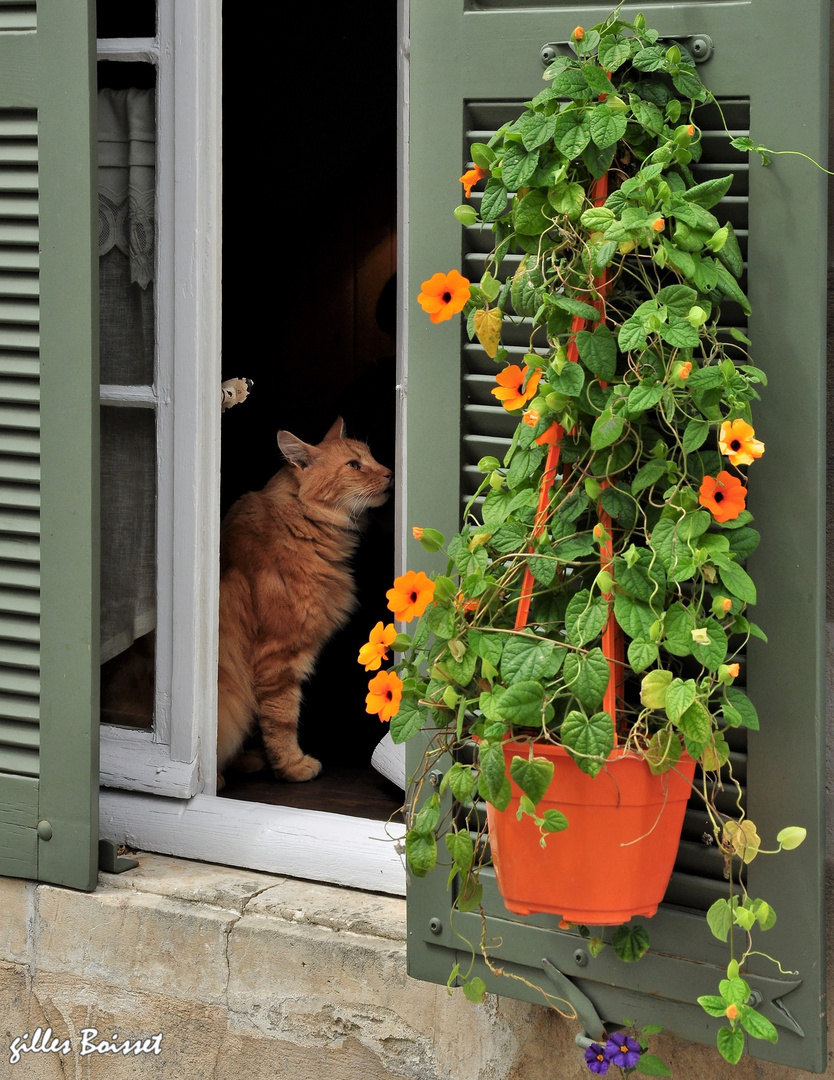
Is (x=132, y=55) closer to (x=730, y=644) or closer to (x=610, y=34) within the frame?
(x=610, y=34)

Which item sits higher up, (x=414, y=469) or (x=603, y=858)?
(x=414, y=469)

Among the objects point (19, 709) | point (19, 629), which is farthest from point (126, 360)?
point (19, 709)

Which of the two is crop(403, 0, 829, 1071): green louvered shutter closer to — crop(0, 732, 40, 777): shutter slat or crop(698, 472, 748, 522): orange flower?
crop(698, 472, 748, 522): orange flower

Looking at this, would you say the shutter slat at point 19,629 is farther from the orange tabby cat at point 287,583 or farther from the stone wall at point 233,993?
the orange tabby cat at point 287,583

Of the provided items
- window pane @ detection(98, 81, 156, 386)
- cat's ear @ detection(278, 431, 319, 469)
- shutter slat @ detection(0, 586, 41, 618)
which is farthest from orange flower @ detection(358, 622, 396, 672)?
cat's ear @ detection(278, 431, 319, 469)

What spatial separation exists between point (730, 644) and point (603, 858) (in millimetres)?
369

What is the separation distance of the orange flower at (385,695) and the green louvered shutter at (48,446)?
823 millimetres

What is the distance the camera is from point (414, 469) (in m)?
1.66

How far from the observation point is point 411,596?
52.8 inches

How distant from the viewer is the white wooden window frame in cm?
211

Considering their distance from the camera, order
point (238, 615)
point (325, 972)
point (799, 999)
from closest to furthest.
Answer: point (799, 999)
point (325, 972)
point (238, 615)

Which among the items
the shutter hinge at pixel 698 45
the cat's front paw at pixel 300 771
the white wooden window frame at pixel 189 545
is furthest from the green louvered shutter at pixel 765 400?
the cat's front paw at pixel 300 771

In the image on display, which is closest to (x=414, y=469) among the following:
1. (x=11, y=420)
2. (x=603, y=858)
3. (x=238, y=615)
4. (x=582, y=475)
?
Result: (x=582, y=475)

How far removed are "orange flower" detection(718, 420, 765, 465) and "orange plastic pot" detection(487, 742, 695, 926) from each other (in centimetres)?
37
